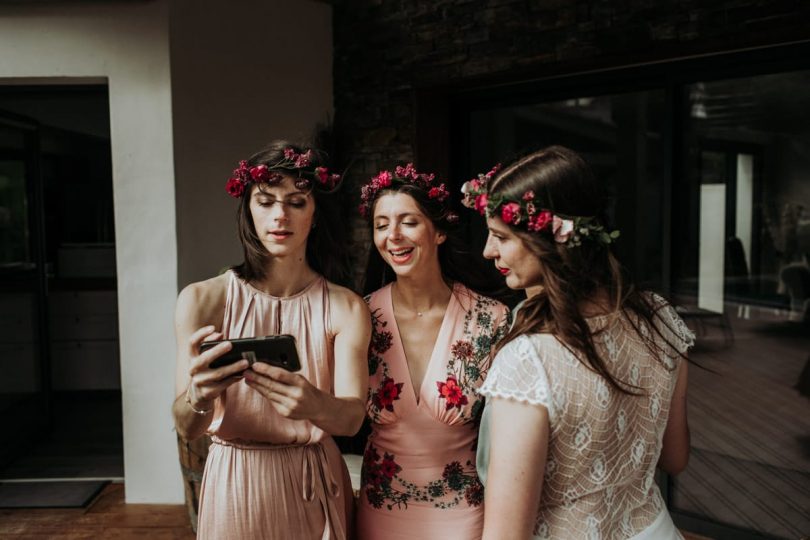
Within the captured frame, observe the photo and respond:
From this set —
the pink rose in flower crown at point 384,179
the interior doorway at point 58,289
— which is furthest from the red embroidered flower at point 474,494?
the interior doorway at point 58,289

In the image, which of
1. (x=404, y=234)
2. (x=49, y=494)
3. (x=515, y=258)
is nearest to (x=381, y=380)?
(x=404, y=234)

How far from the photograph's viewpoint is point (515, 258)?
1.32 m

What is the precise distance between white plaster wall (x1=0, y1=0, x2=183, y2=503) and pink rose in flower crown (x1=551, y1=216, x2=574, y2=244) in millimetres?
2947

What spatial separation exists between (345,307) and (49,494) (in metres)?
3.13

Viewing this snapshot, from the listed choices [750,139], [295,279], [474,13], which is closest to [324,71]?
[474,13]

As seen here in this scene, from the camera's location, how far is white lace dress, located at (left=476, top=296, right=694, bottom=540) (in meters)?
1.18

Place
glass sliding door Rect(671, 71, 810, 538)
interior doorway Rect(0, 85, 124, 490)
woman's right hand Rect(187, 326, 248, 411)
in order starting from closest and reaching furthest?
woman's right hand Rect(187, 326, 248, 411), glass sliding door Rect(671, 71, 810, 538), interior doorway Rect(0, 85, 124, 490)

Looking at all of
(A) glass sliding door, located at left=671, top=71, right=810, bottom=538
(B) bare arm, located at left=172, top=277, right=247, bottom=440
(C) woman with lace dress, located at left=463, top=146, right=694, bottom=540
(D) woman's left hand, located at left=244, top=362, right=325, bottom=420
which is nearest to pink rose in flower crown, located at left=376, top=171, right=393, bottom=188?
(B) bare arm, located at left=172, top=277, right=247, bottom=440

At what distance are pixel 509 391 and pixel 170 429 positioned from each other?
3.13 metres

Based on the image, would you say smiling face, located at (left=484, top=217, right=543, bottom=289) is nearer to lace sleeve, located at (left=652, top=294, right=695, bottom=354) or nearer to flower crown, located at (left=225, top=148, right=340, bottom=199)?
lace sleeve, located at (left=652, top=294, right=695, bottom=354)

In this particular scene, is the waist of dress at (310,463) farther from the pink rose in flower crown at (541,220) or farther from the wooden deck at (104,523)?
the wooden deck at (104,523)

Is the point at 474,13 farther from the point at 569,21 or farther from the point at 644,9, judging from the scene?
the point at 644,9

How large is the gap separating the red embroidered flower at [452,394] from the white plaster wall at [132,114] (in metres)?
2.32

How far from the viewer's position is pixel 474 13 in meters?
3.71
